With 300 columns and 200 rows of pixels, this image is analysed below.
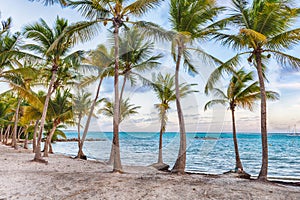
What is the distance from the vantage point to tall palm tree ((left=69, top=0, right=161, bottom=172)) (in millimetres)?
8586

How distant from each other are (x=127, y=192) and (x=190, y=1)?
819cm

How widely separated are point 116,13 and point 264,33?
5727mm

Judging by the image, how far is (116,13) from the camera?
8.95 meters

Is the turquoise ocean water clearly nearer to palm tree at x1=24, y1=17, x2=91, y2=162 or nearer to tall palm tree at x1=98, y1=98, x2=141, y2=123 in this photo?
tall palm tree at x1=98, y1=98, x2=141, y2=123

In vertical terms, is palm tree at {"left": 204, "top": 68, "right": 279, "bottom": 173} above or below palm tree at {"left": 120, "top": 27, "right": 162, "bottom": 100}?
below

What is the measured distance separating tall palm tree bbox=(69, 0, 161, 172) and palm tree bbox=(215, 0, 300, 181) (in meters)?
3.40

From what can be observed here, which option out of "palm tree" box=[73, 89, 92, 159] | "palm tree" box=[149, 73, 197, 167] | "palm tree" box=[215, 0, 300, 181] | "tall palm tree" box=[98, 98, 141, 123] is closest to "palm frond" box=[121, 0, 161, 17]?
"palm tree" box=[215, 0, 300, 181]

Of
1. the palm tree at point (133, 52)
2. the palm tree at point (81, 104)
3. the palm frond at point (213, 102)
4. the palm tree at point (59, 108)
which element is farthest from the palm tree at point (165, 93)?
the palm tree at point (81, 104)

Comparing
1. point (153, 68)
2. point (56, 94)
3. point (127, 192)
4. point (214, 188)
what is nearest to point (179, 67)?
point (153, 68)

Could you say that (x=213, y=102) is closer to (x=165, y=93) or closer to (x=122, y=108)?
(x=165, y=93)

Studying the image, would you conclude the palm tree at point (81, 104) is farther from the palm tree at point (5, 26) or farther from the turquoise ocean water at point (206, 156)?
the palm tree at point (5, 26)

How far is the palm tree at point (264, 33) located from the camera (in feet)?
26.5

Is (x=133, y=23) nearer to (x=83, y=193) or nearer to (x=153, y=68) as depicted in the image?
(x=153, y=68)

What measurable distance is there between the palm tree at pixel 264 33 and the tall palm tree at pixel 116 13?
3.40m
